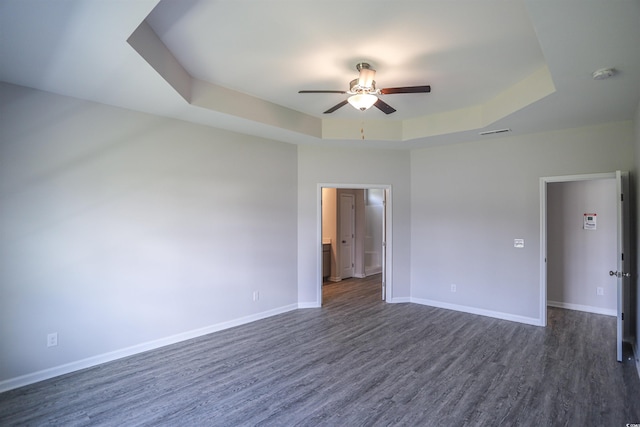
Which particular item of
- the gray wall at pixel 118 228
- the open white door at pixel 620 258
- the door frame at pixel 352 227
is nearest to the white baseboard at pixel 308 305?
the gray wall at pixel 118 228

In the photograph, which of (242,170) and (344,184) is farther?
(344,184)

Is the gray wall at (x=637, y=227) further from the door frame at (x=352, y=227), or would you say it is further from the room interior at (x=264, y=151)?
the door frame at (x=352, y=227)

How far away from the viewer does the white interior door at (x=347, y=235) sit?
7.72 metres

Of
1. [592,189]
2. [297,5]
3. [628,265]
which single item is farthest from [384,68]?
[592,189]

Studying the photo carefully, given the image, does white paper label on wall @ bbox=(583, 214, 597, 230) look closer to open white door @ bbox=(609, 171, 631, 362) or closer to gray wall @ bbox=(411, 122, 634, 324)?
gray wall @ bbox=(411, 122, 634, 324)

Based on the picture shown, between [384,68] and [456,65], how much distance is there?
2.27 ft

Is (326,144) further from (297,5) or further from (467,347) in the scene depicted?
(467,347)

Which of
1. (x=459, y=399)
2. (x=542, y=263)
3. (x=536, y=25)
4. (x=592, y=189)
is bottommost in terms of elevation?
(x=459, y=399)

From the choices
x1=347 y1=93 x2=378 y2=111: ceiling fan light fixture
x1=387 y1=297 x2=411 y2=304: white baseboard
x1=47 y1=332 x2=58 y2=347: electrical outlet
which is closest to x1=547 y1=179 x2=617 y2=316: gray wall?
x1=387 y1=297 x2=411 y2=304: white baseboard

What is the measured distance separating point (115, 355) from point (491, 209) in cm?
537

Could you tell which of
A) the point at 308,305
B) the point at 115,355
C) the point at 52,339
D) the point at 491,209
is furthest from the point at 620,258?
the point at 52,339

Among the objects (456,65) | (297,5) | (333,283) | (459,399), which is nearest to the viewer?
(297,5)

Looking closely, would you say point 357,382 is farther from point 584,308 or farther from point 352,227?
point 352,227

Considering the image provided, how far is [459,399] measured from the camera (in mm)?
2789
